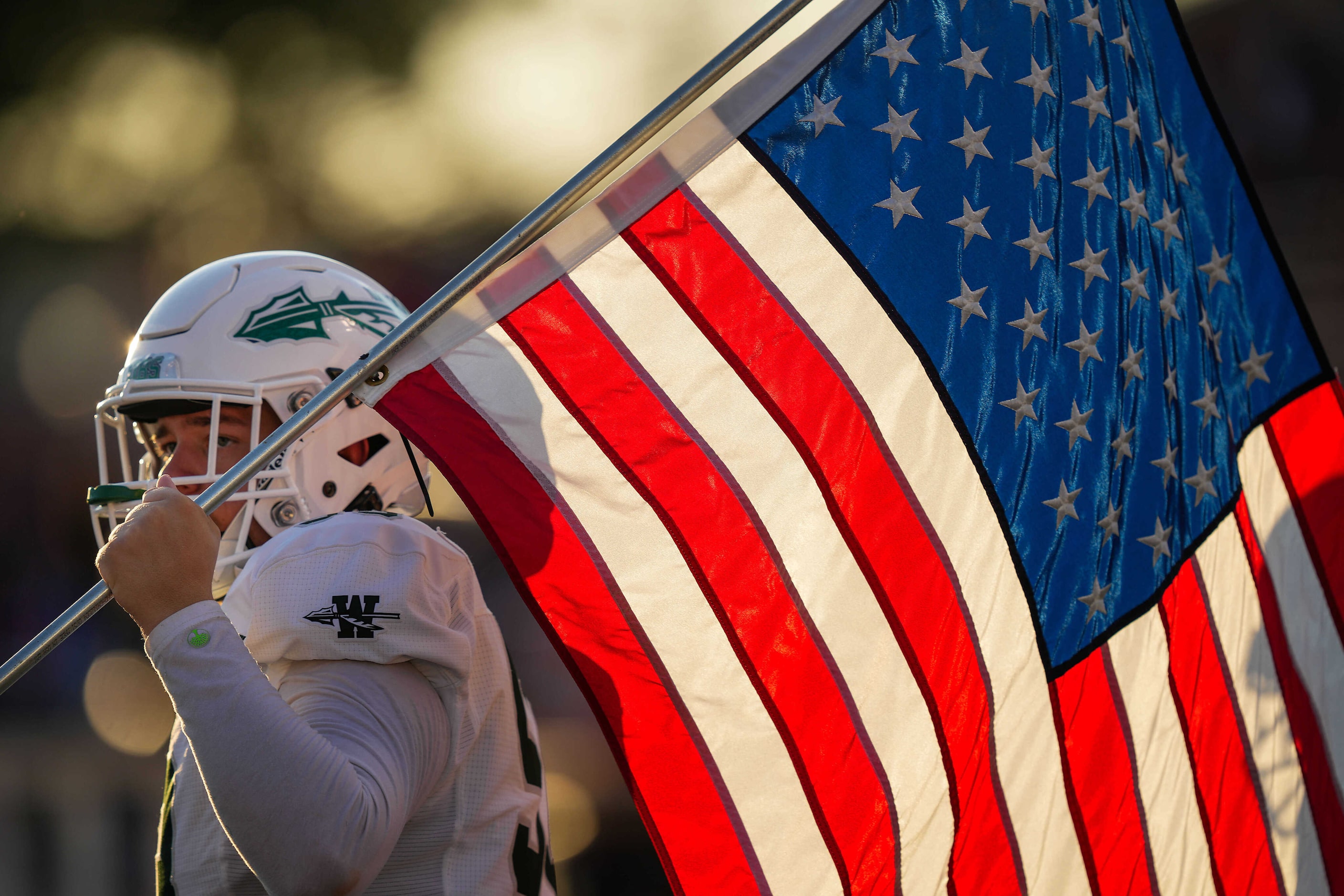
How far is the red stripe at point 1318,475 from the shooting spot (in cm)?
208

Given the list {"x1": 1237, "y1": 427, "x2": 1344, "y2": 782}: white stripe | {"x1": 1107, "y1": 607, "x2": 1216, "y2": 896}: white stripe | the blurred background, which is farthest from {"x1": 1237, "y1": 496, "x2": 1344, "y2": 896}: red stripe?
the blurred background

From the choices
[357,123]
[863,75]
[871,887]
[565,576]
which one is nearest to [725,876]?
[871,887]

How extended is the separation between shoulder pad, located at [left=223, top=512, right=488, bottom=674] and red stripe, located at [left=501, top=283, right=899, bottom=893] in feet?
0.94

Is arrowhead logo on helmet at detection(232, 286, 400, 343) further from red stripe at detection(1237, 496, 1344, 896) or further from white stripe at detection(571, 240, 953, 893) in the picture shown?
red stripe at detection(1237, 496, 1344, 896)

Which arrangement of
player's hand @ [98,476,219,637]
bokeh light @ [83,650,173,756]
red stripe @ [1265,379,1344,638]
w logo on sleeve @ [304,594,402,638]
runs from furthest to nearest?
1. bokeh light @ [83,650,173,756]
2. red stripe @ [1265,379,1344,638]
3. w logo on sleeve @ [304,594,402,638]
4. player's hand @ [98,476,219,637]

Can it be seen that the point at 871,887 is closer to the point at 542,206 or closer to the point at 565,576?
the point at 565,576

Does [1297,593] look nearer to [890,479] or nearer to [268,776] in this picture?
[890,479]

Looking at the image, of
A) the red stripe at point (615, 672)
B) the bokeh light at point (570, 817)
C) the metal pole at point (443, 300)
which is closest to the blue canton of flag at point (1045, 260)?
the metal pole at point (443, 300)

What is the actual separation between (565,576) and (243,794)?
561mm

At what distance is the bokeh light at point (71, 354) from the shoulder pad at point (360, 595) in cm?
778

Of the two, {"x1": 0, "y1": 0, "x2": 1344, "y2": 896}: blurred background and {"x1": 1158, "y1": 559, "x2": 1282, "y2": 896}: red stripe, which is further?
{"x1": 0, "y1": 0, "x2": 1344, "y2": 896}: blurred background

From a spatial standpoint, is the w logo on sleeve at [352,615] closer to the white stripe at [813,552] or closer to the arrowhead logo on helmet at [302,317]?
the white stripe at [813,552]

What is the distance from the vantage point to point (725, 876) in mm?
1652

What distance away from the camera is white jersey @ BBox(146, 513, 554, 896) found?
1.19 meters
